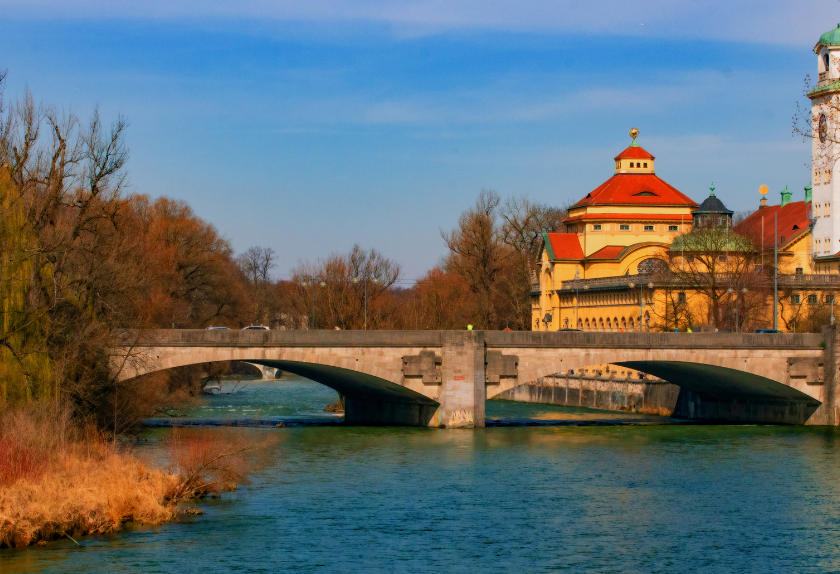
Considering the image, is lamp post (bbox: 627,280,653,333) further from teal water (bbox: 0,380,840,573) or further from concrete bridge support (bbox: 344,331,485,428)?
teal water (bbox: 0,380,840,573)

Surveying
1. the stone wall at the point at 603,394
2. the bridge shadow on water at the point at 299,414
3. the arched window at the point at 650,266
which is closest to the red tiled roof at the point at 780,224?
the arched window at the point at 650,266

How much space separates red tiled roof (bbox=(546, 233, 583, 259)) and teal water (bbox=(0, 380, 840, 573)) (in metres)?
44.2

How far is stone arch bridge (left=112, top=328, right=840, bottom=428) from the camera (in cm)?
5322

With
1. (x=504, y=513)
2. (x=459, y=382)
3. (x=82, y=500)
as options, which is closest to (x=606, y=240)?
(x=459, y=382)

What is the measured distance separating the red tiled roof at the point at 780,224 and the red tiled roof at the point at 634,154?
29.3ft

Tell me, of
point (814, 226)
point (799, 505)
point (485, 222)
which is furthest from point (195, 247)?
point (799, 505)

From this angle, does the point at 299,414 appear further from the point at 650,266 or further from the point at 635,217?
the point at 635,217

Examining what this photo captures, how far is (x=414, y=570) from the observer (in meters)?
27.1

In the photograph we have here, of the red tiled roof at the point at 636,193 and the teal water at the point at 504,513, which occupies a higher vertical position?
the red tiled roof at the point at 636,193

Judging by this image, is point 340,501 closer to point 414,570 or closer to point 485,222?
point 414,570

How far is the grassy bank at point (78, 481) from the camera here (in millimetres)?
27641

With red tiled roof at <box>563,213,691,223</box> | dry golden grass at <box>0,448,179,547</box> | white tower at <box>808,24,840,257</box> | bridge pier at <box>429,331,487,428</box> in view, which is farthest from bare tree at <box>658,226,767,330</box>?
dry golden grass at <box>0,448,179,547</box>

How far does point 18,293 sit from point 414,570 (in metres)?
16.5

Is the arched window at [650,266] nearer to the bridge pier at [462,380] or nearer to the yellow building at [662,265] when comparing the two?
the yellow building at [662,265]
